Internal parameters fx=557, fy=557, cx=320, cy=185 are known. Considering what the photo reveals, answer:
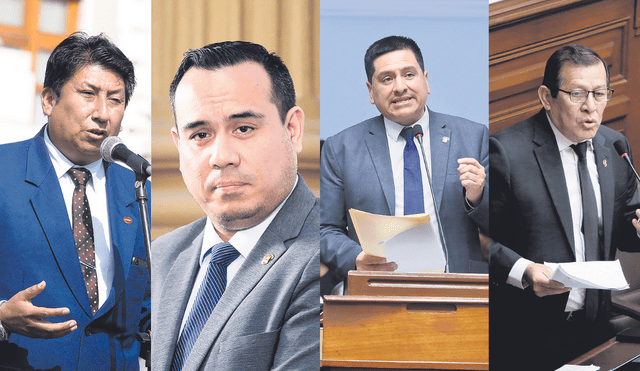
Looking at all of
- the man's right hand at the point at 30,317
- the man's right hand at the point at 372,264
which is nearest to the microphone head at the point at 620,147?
the man's right hand at the point at 372,264

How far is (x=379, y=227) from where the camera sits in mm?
3822

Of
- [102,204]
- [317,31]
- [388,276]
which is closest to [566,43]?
[317,31]

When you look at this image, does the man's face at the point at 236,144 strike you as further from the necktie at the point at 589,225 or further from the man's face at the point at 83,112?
the necktie at the point at 589,225

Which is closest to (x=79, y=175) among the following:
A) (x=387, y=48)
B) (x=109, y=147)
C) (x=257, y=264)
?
(x=109, y=147)

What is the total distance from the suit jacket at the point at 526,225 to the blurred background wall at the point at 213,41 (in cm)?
134

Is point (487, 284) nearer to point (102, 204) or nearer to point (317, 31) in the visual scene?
point (317, 31)

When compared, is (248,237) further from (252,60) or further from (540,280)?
(540,280)

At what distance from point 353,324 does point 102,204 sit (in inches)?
75.9

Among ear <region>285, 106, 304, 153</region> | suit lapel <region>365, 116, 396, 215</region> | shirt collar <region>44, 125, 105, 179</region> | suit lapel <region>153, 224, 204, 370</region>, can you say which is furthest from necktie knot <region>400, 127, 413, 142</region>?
shirt collar <region>44, 125, 105, 179</region>

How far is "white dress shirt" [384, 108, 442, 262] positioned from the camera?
383 centimetres

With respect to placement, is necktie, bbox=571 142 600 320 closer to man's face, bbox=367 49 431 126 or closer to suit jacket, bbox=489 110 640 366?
suit jacket, bbox=489 110 640 366

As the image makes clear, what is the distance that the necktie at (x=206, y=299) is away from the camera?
3768 millimetres

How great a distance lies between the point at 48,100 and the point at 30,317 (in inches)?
58.9

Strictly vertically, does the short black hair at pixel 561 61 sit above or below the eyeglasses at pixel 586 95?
above
